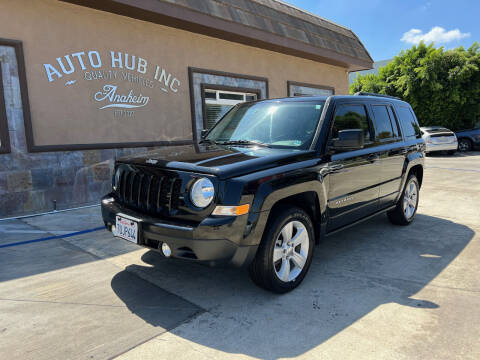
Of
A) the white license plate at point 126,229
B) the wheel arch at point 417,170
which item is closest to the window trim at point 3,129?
the white license plate at point 126,229

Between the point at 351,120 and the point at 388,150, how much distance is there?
88cm

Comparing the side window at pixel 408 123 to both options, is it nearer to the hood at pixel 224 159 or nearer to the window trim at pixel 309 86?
the hood at pixel 224 159

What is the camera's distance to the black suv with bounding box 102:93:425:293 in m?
2.81

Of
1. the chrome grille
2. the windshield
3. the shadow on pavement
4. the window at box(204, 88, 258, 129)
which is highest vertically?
the window at box(204, 88, 258, 129)

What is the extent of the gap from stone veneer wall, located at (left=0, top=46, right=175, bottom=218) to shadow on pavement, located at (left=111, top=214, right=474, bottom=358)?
3.69 m

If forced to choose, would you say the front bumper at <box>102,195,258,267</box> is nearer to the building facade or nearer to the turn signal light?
the turn signal light

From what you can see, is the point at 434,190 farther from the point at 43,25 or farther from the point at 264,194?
the point at 43,25

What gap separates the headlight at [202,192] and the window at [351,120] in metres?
1.61

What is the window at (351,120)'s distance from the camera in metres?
3.87

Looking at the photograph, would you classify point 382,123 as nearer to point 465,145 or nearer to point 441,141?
point 441,141

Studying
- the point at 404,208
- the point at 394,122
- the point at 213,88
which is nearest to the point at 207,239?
the point at 394,122

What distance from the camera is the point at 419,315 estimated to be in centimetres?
286

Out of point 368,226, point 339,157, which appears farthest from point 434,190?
point 339,157

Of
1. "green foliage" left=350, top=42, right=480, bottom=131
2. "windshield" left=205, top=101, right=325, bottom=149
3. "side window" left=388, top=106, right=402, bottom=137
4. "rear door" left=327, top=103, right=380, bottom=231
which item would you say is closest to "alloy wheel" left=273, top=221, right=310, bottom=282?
"rear door" left=327, top=103, right=380, bottom=231
